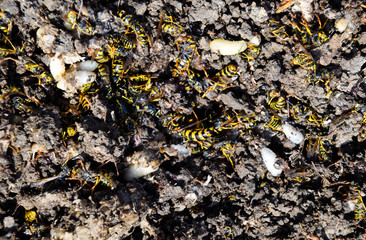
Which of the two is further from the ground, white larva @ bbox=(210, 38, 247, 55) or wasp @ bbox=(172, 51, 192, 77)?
white larva @ bbox=(210, 38, 247, 55)

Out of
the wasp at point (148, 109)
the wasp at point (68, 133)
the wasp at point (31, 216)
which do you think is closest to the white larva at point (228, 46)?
the wasp at point (148, 109)

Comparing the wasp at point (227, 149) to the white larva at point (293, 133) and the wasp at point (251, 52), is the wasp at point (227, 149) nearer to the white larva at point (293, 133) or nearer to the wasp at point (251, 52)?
the white larva at point (293, 133)

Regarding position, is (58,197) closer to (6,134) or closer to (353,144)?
(6,134)

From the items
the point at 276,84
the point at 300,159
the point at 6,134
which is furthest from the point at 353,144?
the point at 6,134

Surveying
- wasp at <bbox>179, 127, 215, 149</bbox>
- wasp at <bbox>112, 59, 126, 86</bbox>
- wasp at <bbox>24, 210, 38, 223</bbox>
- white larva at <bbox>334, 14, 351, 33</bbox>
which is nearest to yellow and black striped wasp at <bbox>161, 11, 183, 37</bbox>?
wasp at <bbox>112, 59, 126, 86</bbox>

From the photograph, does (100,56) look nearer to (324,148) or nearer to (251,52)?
(251,52)

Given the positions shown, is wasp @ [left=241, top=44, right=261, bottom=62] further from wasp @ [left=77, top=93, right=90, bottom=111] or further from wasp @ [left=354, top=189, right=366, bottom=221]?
wasp @ [left=354, top=189, right=366, bottom=221]

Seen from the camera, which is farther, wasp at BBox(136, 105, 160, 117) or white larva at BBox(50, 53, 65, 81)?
wasp at BBox(136, 105, 160, 117)
